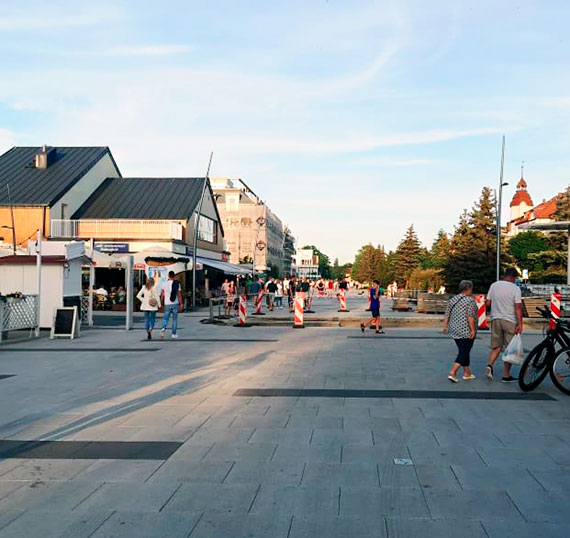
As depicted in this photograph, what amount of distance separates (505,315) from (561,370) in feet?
4.53

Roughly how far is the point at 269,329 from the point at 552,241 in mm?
39660

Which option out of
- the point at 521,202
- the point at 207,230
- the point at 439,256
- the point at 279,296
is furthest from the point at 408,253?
the point at 521,202

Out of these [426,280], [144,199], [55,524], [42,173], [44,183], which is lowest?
[55,524]

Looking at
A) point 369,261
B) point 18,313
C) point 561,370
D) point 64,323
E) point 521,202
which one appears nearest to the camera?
point 561,370

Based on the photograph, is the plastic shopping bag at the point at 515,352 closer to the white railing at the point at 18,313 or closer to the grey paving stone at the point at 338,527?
the grey paving stone at the point at 338,527

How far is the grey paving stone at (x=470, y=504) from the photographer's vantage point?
412cm

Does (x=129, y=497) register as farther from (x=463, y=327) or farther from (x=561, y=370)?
(x=561, y=370)

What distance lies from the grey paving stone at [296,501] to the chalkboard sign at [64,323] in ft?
41.3

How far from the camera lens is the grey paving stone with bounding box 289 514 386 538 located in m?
3.79

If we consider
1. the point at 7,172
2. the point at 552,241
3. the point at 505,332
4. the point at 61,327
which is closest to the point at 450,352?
the point at 505,332

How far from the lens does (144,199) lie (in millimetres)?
39812

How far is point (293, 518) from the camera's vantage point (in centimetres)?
406

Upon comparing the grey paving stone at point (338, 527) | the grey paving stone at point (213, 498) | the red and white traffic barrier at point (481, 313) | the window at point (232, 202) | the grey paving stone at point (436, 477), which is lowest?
the grey paving stone at point (338, 527)

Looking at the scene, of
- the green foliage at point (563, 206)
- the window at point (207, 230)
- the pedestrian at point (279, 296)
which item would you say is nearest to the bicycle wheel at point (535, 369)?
the pedestrian at point (279, 296)
